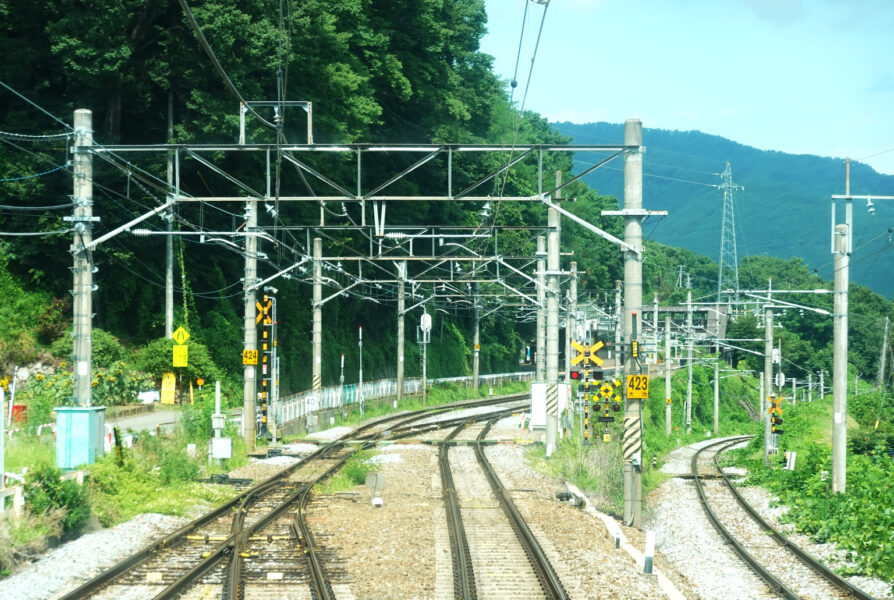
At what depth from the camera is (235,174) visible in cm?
3975

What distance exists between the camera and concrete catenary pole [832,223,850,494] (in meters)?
24.8

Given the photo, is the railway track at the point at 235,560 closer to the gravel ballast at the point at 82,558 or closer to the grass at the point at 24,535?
the gravel ballast at the point at 82,558

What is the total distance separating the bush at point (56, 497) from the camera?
14.5 m

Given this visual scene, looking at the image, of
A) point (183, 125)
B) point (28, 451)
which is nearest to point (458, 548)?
point (28, 451)

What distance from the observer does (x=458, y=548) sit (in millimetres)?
14805

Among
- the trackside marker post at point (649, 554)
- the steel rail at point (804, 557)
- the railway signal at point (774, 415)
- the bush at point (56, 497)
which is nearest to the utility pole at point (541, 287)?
the steel rail at point (804, 557)

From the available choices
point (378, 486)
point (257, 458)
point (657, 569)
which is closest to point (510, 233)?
point (257, 458)

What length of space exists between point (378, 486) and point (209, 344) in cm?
2183

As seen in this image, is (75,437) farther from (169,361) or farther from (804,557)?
(169,361)

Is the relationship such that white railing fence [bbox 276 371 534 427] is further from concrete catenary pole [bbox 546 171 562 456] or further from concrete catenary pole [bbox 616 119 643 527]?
concrete catenary pole [bbox 616 119 643 527]

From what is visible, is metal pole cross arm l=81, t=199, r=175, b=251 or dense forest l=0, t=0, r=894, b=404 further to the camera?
dense forest l=0, t=0, r=894, b=404

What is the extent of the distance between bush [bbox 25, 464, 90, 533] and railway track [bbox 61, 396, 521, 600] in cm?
145

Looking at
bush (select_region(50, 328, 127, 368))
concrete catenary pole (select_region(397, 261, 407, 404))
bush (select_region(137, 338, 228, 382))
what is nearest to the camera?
bush (select_region(50, 328, 127, 368))

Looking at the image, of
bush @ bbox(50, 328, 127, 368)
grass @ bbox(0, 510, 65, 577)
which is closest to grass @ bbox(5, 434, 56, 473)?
grass @ bbox(0, 510, 65, 577)
